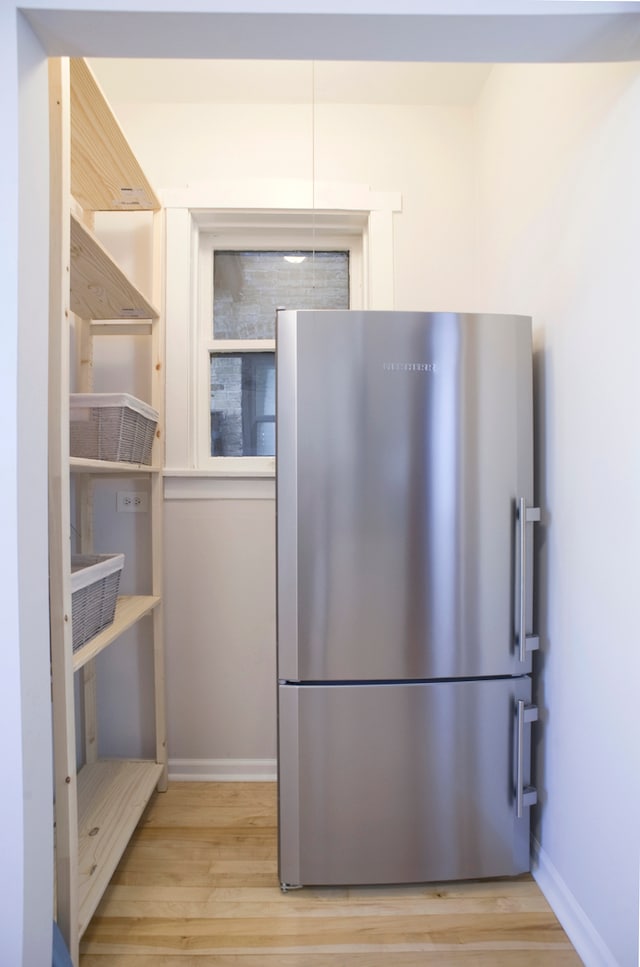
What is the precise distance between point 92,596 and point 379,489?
0.76 meters

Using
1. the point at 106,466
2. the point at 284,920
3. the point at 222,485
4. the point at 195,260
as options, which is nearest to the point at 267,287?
the point at 195,260

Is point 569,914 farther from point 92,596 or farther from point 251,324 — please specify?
point 251,324

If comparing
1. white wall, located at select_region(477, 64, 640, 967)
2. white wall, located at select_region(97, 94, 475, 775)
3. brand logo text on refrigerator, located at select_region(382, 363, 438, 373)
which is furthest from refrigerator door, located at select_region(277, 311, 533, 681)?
white wall, located at select_region(97, 94, 475, 775)

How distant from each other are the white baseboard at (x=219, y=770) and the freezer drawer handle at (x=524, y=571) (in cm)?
105

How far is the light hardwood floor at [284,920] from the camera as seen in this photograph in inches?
40.1

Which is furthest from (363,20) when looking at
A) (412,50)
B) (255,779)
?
(255,779)

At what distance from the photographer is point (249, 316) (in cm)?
177

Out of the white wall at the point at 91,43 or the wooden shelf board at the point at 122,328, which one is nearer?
the white wall at the point at 91,43

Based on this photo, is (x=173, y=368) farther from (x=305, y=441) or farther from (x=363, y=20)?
(x=363, y=20)

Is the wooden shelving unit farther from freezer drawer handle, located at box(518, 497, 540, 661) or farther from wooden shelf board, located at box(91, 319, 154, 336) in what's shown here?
freezer drawer handle, located at box(518, 497, 540, 661)

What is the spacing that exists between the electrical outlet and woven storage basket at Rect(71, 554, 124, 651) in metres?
0.39

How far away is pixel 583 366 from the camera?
1.05 metres

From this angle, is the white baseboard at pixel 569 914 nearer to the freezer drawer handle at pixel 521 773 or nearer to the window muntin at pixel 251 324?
the freezer drawer handle at pixel 521 773

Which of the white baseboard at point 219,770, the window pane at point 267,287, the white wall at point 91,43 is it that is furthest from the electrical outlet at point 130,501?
the white baseboard at point 219,770
